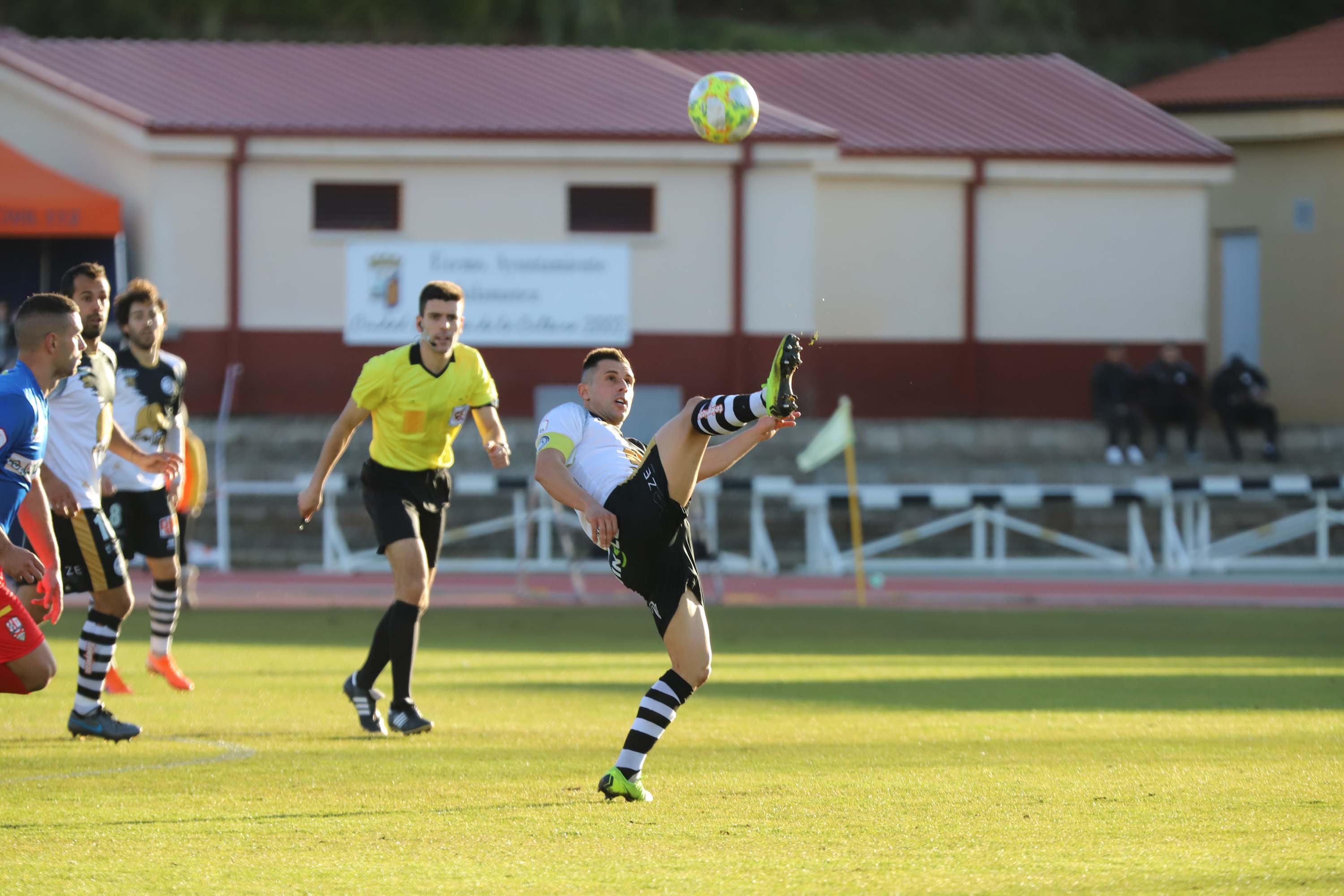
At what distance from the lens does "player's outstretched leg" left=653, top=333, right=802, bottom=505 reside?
22.0ft

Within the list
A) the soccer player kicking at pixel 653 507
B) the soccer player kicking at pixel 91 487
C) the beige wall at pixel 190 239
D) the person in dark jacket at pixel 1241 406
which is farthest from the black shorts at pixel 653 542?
the person in dark jacket at pixel 1241 406

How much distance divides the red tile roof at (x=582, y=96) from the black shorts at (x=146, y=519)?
14.5 m

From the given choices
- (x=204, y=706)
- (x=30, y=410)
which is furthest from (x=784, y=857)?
(x=204, y=706)

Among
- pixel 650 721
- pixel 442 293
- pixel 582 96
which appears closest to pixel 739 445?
pixel 650 721

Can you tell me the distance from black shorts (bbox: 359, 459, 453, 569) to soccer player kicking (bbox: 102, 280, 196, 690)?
1.64 m

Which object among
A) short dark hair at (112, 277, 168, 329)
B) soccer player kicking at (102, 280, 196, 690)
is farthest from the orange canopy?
short dark hair at (112, 277, 168, 329)

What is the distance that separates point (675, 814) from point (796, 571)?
14.2m

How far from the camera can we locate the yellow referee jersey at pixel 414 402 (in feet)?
30.3

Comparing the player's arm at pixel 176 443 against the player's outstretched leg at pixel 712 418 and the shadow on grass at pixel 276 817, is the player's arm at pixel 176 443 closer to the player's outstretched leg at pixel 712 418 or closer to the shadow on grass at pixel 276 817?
the shadow on grass at pixel 276 817

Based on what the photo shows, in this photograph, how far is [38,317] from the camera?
7535 mm

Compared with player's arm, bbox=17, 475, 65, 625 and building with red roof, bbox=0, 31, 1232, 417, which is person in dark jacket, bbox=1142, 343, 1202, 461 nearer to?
building with red roof, bbox=0, 31, 1232, 417

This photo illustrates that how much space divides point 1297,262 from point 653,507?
24.8 metres

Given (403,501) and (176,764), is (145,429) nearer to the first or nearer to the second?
(403,501)

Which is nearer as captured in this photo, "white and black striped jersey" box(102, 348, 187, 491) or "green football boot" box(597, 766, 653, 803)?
"green football boot" box(597, 766, 653, 803)
